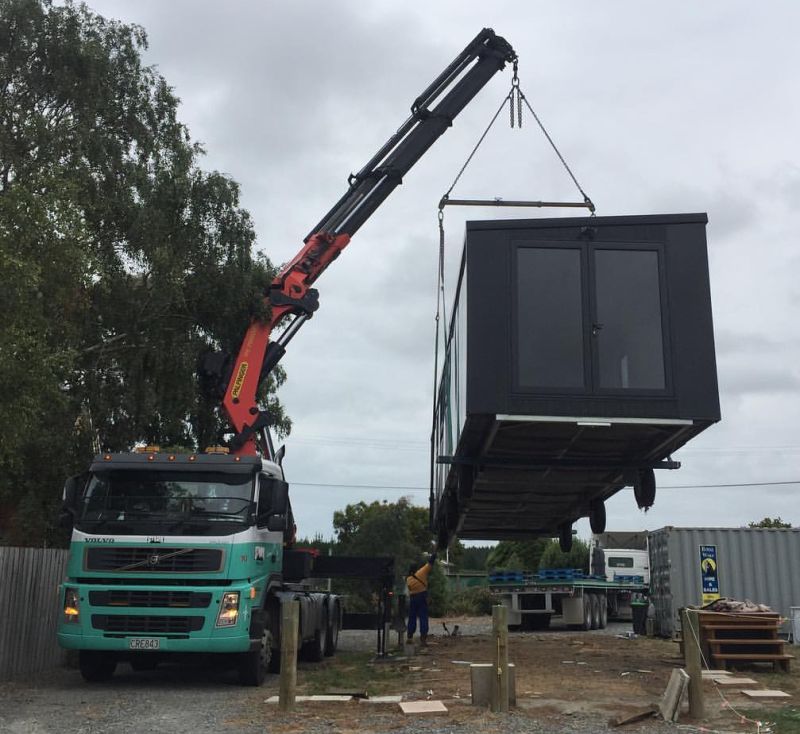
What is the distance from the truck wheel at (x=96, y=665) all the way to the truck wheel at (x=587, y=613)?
50.1 feet

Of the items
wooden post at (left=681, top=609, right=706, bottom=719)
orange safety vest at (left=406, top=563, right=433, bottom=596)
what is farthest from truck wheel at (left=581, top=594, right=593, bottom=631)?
wooden post at (left=681, top=609, right=706, bottom=719)

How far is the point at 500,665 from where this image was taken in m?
8.62

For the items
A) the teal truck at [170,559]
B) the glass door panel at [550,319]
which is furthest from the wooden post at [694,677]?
the teal truck at [170,559]

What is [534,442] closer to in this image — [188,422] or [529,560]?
[188,422]

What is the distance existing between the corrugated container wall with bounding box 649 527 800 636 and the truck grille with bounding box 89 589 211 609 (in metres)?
12.4

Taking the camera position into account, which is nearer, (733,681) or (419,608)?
(733,681)

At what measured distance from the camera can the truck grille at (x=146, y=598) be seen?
421 inches

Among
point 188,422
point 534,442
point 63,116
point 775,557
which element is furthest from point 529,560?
point 534,442

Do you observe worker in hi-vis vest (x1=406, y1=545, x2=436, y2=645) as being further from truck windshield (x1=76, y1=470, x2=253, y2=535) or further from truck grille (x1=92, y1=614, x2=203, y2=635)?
truck grille (x1=92, y1=614, x2=203, y2=635)

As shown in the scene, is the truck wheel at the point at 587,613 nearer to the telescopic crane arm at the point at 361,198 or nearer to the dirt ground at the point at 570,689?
the dirt ground at the point at 570,689

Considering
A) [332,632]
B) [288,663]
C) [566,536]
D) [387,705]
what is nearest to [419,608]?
[332,632]

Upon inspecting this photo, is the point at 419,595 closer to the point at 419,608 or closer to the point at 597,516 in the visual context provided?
the point at 419,608

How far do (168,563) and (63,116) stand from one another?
11.3 metres

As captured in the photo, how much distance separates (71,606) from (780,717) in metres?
7.90
